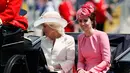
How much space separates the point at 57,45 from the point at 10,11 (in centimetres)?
75

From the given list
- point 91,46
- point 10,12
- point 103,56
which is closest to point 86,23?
point 91,46

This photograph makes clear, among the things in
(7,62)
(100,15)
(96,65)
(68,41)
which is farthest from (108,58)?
(100,15)

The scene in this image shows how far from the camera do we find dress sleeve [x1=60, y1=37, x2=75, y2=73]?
543cm

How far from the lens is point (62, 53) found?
5516mm

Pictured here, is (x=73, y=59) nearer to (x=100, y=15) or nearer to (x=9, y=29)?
(x=9, y=29)

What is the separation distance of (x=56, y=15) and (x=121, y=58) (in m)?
0.91

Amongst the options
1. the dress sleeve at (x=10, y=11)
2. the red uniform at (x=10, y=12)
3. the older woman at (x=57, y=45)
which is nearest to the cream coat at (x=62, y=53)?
the older woman at (x=57, y=45)

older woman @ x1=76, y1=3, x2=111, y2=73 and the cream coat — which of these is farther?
the cream coat

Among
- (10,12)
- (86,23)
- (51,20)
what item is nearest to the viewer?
(10,12)

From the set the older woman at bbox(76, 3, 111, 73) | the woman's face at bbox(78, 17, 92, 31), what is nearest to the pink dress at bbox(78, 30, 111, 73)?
the older woman at bbox(76, 3, 111, 73)

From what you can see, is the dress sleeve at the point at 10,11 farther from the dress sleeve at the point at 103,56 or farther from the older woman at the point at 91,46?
the dress sleeve at the point at 103,56

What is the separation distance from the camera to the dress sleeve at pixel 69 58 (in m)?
5.43

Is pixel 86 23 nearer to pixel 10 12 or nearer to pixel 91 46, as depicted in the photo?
pixel 91 46

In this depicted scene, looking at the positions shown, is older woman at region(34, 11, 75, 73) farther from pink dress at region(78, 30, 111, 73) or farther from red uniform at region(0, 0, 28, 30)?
red uniform at region(0, 0, 28, 30)
